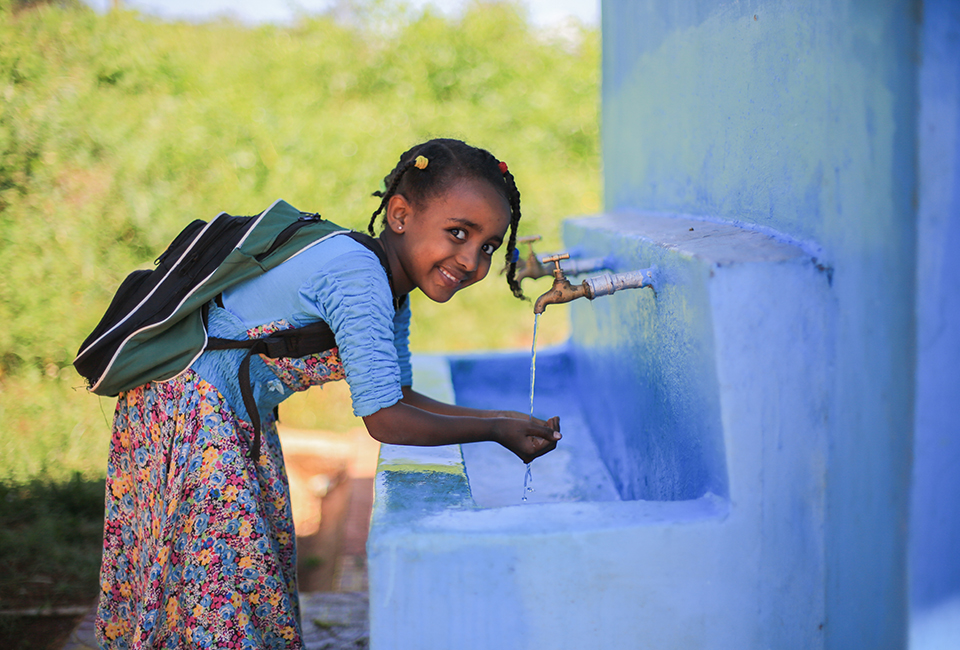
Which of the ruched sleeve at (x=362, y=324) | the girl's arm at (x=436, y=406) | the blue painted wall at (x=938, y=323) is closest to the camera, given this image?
the blue painted wall at (x=938, y=323)

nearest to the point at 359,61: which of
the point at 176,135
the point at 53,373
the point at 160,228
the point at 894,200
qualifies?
the point at 176,135

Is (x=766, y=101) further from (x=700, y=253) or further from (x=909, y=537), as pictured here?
(x=909, y=537)

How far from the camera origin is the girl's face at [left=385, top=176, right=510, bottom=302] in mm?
1687

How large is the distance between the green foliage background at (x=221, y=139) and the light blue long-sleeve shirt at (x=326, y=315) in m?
2.11

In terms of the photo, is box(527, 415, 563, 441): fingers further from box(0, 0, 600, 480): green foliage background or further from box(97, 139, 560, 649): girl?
box(0, 0, 600, 480): green foliage background

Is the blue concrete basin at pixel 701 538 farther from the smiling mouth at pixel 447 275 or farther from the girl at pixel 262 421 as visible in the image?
the smiling mouth at pixel 447 275

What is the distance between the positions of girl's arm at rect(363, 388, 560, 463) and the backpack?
0.91ft

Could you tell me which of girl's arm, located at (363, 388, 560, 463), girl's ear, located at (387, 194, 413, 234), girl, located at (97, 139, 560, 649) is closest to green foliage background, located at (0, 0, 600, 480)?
girl, located at (97, 139, 560, 649)

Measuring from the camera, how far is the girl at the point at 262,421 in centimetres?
156

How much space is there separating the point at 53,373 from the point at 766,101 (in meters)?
4.49

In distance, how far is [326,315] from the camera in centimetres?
159

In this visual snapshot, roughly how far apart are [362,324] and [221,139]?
5863 millimetres

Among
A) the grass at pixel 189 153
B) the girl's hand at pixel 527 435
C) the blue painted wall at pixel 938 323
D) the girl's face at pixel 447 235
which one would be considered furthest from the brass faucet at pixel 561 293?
the grass at pixel 189 153

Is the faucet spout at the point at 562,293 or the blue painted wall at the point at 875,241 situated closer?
the blue painted wall at the point at 875,241
